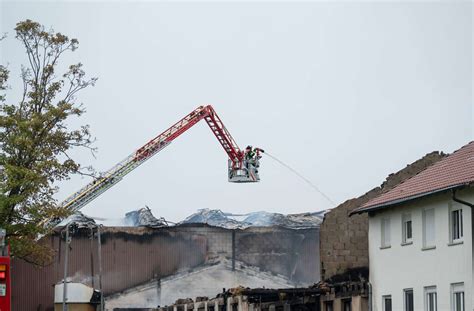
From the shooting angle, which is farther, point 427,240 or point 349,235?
point 349,235

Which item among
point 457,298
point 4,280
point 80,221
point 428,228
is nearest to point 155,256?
point 80,221

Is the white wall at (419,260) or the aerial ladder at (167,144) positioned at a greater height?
the aerial ladder at (167,144)

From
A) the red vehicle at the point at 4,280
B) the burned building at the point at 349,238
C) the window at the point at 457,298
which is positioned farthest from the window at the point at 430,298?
the red vehicle at the point at 4,280

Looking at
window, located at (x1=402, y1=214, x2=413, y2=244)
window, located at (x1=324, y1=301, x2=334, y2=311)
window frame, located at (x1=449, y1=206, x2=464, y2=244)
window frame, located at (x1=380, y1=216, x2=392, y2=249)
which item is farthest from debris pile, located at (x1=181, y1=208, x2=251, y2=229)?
window frame, located at (x1=449, y1=206, x2=464, y2=244)

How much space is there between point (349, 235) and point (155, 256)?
23044 mm

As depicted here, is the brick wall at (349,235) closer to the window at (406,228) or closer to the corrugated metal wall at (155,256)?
the window at (406,228)

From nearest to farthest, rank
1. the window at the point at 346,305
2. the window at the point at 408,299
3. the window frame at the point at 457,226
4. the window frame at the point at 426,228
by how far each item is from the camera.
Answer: the window frame at the point at 457,226, the window frame at the point at 426,228, the window at the point at 408,299, the window at the point at 346,305

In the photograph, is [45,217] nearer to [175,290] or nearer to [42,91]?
[42,91]

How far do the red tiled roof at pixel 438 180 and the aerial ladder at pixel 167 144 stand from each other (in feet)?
91.9

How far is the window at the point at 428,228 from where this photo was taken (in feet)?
130

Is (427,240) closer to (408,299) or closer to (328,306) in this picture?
(408,299)

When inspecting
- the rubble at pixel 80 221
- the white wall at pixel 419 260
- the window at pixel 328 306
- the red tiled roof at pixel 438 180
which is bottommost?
the window at pixel 328 306

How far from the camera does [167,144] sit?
75250 mm

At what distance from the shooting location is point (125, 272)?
70.2m
